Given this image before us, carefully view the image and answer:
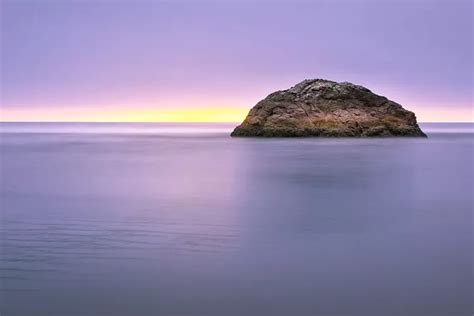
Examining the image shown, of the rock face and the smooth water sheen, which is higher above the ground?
the rock face

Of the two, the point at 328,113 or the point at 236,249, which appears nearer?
the point at 236,249

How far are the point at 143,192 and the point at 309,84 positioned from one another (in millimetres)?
51425

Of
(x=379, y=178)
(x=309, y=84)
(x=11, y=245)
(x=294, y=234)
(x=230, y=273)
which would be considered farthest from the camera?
(x=309, y=84)

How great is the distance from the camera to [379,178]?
83.0 feet

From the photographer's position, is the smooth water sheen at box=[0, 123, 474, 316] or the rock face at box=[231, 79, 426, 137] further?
the rock face at box=[231, 79, 426, 137]

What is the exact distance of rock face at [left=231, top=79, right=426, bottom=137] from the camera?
214ft

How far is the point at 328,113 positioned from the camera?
2576 inches

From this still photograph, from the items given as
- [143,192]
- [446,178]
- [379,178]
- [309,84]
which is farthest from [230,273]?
[309,84]

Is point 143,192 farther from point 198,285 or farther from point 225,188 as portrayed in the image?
point 198,285

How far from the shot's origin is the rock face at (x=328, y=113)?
65.1 metres

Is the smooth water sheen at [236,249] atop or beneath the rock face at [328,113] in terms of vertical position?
beneath

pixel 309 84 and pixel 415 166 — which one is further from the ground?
pixel 309 84

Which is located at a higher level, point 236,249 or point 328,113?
point 328,113

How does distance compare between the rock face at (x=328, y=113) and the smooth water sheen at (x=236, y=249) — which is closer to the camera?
the smooth water sheen at (x=236, y=249)
